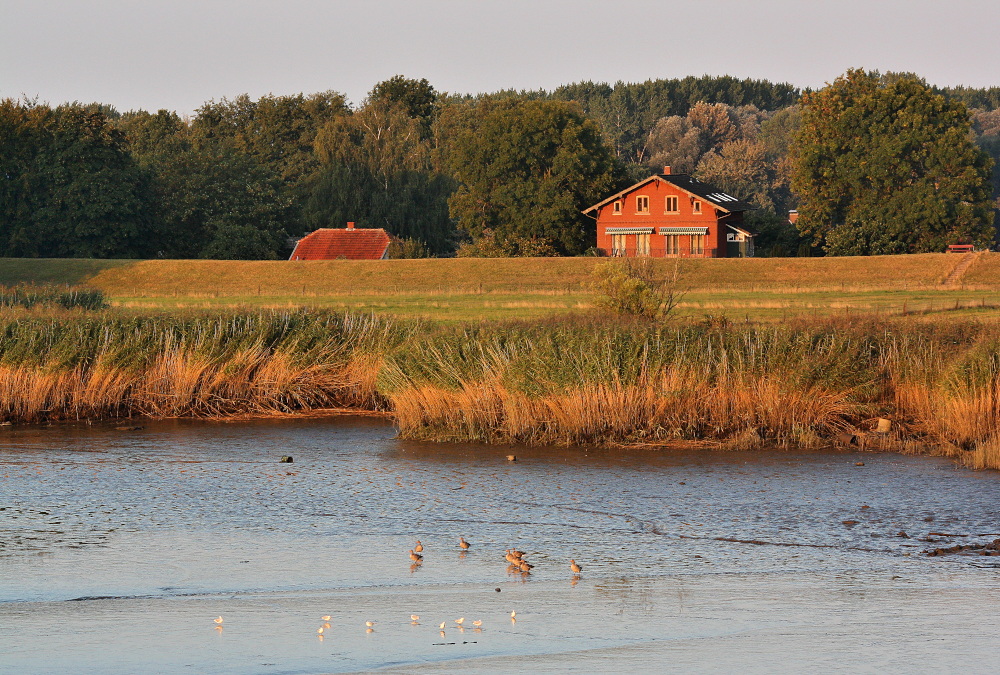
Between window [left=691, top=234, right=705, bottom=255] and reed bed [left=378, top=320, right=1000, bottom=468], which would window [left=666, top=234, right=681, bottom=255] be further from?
reed bed [left=378, top=320, right=1000, bottom=468]

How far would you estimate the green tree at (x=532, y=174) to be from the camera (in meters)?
86.6

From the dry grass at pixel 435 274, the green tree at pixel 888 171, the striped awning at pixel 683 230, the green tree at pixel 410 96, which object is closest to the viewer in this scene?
the dry grass at pixel 435 274

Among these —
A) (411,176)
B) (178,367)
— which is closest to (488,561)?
(178,367)

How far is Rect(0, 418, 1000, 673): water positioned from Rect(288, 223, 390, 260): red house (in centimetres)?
6867

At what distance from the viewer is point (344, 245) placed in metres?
88.8

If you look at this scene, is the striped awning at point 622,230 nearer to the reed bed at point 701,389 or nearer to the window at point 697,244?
the window at point 697,244

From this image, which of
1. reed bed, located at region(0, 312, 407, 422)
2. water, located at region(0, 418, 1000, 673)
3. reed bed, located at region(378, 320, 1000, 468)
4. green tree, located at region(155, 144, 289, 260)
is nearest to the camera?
water, located at region(0, 418, 1000, 673)

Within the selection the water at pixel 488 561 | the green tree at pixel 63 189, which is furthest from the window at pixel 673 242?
the water at pixel 488 561

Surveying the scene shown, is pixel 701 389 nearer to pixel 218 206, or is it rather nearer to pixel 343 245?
pixel 218 206

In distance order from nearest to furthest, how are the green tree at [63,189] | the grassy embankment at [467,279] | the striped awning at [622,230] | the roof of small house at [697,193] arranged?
the grassy embankment at [467,279]
the green tree at [63,189]
the roof of small house at [697,193]
the striped awning at [622,230]

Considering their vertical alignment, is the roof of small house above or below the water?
above

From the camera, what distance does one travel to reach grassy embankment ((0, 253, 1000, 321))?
56.1m

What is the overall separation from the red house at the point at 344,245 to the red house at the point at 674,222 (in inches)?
589

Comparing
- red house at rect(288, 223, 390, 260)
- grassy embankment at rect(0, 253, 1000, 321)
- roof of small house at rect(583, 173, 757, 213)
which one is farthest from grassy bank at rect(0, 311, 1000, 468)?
roof of small house at rect(583, 173, 757, 213)
